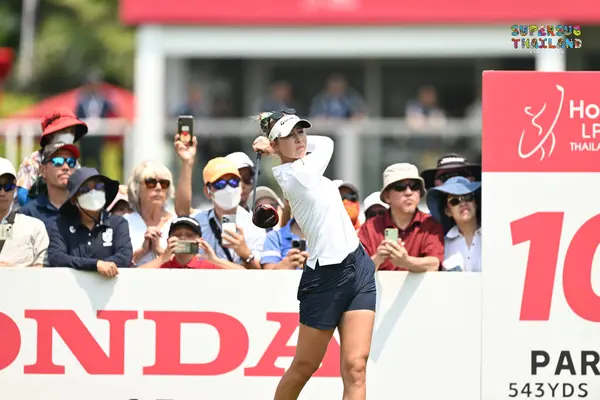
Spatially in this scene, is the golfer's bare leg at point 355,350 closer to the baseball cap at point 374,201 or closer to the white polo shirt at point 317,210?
the white polo shirt at point 317,210

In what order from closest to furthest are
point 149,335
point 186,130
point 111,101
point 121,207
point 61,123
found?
1. point 149,335
2. point 186,130
3. point 61,123
4. point 121,207
5. point 111,101

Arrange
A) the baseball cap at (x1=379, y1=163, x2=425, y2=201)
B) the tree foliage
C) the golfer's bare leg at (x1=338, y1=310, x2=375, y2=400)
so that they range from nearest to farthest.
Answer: the golfer's bare leg at (x1=338, y1=310, x2=375, y2=400), the baseball cap at (x1=379, y1=163, x2=425, y2=201), the tree foliage

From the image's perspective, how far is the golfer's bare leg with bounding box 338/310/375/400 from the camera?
698cm

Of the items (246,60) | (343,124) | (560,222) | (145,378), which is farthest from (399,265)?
(246,60)

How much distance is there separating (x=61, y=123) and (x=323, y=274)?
2.69 m

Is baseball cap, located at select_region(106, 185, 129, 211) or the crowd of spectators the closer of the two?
the crowd of spectators

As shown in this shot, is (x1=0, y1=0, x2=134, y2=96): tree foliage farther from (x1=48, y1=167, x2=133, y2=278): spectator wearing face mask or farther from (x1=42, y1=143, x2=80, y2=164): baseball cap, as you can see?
(x1=48, y1=167, x2=133, y2=278): spectator wearing face mask

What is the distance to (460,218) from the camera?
8164 millimetres

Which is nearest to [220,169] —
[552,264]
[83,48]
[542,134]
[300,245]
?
[300,245]

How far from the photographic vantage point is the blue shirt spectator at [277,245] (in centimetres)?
832

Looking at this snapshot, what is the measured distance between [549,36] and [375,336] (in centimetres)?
242

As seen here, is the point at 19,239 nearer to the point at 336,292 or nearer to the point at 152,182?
the point at 152,182

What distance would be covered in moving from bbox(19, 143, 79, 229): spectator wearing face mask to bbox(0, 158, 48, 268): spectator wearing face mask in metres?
0.32

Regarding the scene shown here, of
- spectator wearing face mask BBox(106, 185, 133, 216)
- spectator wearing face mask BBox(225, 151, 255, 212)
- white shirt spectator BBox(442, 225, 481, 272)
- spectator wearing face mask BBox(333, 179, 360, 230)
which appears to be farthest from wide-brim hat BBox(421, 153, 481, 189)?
spectator wearing face mask BBox(106, 185, 133, 216)
